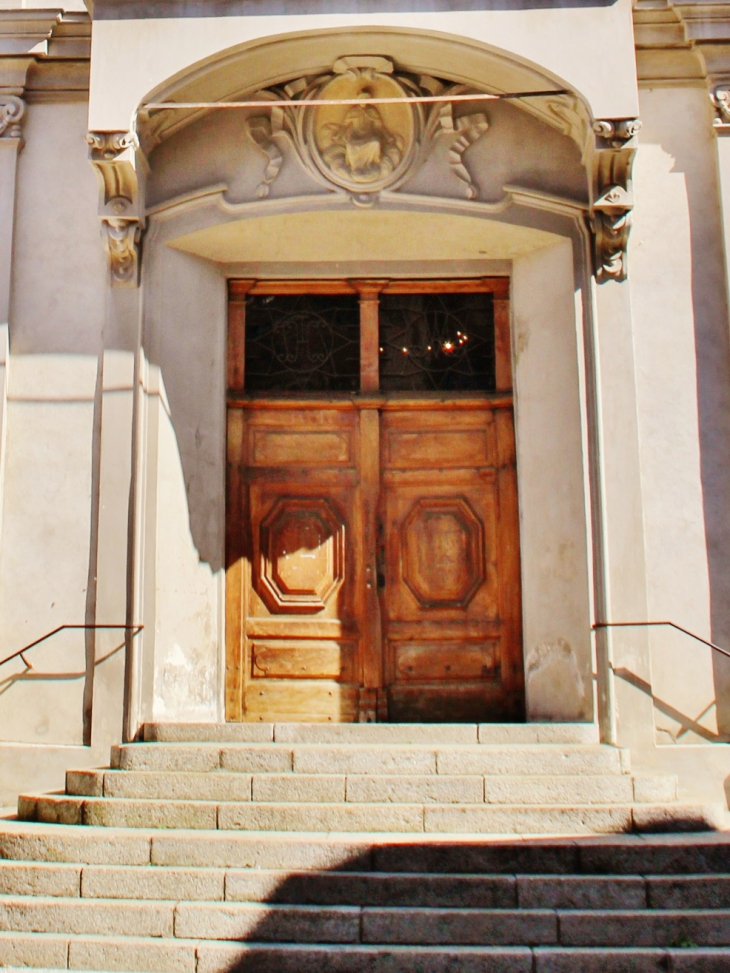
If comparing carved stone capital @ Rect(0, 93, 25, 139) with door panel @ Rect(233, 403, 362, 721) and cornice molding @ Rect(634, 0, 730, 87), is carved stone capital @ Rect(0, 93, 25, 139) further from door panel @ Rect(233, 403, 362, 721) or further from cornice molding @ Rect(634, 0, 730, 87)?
cornice molding @ Rect(634, 0, 730, 87)

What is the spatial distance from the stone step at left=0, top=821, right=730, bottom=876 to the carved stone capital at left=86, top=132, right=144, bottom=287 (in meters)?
3.74

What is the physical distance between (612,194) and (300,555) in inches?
128

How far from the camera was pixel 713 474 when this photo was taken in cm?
720

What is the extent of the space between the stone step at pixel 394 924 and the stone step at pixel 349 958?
64 mm

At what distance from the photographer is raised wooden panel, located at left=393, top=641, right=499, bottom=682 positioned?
A: 778 cm

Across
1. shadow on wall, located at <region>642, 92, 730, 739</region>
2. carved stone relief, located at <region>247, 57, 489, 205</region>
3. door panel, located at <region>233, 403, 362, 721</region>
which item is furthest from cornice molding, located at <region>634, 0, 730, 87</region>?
door panel, located at <region>233, 403, 362, 721</region>

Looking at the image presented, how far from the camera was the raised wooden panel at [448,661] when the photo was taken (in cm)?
778

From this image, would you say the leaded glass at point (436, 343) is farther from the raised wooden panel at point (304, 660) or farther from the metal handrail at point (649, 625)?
the metal handrail at point (649, 625)

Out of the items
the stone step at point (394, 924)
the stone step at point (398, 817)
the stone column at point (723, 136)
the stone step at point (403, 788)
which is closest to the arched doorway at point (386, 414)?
the stone column at point (723, 136)

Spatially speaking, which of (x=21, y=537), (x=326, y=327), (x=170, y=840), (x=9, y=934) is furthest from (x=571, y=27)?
(x=9, y=934)

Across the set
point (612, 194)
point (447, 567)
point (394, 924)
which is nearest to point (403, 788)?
point (394, 924)

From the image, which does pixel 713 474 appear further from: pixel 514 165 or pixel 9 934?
pixel 9 934

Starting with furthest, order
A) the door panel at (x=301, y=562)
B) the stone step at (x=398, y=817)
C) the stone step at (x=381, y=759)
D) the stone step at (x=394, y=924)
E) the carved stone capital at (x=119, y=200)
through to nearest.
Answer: the door panel at (x=301, y=562) < the carved stone capital at (x=119, y=200) < the stone step at (x=381, y=759) < the stone step at (x=398, y=817) < the stone step at (x=394, y=924)

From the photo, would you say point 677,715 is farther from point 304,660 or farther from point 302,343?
point 302,343
